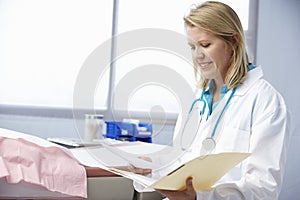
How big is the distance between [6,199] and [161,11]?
4.64 feet

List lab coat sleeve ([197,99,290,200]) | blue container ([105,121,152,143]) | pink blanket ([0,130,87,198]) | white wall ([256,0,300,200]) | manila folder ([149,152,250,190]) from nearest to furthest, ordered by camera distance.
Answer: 1. manila folder ([149,152,250,190])
2. lab coat sleeve ([197,99,290,200])
3. pink blanket ([0,130,87,198])
4. blue container ([105,121,152,143])
5. white wall ([256,0,300,200])

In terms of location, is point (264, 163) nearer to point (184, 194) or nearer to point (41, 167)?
point (184, 194)

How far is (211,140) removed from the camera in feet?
3.81

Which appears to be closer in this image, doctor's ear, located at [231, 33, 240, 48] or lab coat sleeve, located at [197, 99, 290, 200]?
lab coat sleeve, located at [197, 99, 290, 200]

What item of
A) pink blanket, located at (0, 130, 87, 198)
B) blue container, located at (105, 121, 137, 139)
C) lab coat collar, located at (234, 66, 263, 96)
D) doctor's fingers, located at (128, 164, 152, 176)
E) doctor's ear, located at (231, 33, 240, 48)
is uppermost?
doctor's ear, located at (231, 33, 240, 48)

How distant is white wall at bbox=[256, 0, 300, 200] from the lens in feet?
8.23

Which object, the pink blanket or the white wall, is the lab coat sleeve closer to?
the pink blanket

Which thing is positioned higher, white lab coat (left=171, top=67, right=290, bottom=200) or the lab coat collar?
the lab coat collar

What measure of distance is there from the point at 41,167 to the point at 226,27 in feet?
2.07

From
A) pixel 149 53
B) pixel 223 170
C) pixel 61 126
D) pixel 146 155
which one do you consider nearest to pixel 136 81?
pixel 149 53

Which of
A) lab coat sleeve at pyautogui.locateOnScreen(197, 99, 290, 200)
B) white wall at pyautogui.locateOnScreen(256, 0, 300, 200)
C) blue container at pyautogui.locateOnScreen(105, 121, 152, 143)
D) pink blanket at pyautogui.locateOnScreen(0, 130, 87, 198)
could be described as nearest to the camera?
lab coat sleeve at pyautogui.locateOnScreen(197, 99, 290, 200)

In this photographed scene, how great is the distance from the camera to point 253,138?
1.06 m

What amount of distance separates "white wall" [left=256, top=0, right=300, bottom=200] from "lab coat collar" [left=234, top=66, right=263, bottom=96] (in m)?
1.35

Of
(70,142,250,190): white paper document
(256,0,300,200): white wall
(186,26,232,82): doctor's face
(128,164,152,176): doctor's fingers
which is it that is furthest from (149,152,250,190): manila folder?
(256,0,300,200): white wall
